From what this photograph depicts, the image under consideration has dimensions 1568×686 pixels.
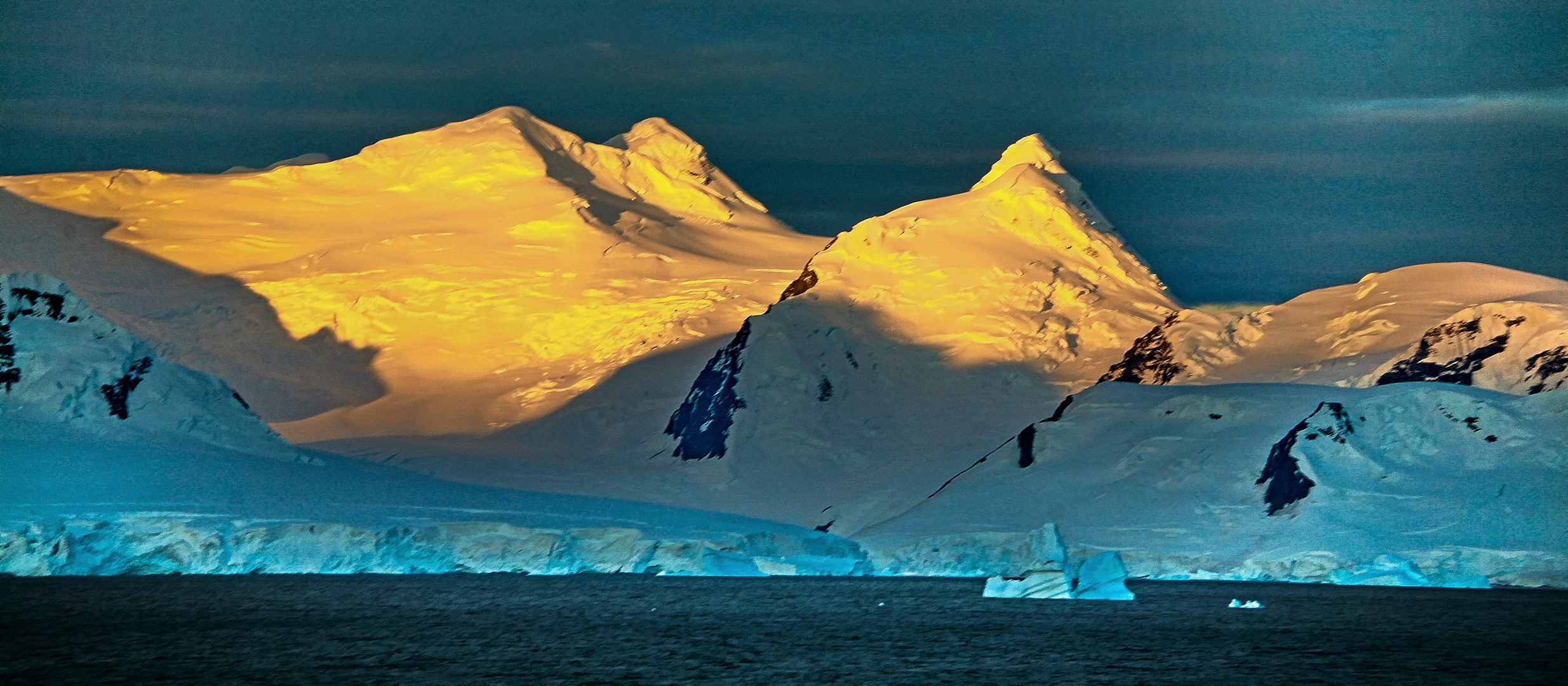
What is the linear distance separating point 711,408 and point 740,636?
8168 cm

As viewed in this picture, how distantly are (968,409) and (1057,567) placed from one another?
71120 mm

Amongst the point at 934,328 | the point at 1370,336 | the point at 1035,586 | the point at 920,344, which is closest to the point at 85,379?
the point at 1035,586

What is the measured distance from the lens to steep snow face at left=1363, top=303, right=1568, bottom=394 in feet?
434

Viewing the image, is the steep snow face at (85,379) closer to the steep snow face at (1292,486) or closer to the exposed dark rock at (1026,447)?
the steep snow face at (1292,486)

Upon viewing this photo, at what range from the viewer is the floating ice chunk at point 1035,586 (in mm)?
94750

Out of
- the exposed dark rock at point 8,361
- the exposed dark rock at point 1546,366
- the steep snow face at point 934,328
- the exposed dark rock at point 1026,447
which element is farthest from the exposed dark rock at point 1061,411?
the exposed dark rock at point 8,361

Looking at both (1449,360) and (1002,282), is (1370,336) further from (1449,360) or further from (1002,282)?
(1002,282)

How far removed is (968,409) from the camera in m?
165

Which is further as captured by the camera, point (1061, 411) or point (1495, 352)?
point (1061, 411)

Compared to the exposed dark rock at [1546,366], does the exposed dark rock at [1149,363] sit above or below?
below

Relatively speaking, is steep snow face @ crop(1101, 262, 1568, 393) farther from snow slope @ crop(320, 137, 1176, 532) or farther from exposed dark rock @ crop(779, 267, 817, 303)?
exposed dark rock @ crop(779, 267, 817, 303)

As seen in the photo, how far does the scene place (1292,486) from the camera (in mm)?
117375

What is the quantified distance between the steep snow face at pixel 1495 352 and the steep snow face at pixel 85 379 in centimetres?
8157

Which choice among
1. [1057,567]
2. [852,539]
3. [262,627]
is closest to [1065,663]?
[1057,567]
